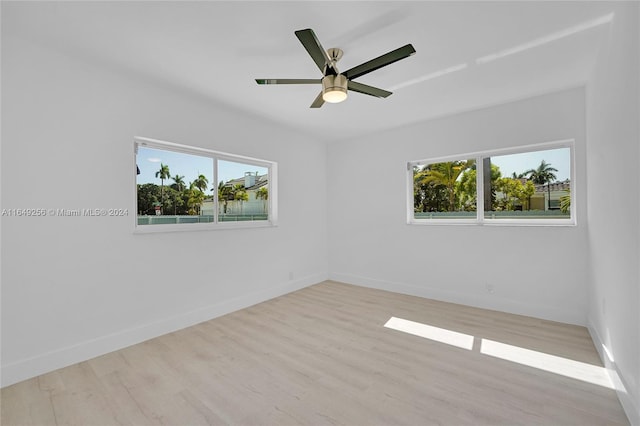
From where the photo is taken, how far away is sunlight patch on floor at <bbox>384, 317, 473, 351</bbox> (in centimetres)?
267

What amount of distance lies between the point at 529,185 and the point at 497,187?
0.33 metres

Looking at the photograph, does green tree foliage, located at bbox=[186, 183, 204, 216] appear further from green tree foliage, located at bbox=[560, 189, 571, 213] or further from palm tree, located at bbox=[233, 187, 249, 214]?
green tree foliage, located at bbox=[560, 189, 571, 213]

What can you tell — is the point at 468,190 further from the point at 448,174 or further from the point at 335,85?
the point at 335,85

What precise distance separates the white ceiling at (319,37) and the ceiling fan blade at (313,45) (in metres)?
0.27

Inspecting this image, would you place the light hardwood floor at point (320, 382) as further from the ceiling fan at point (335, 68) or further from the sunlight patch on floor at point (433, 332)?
the ceiling fan at point (335, 68)

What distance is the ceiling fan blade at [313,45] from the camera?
65.0 inches

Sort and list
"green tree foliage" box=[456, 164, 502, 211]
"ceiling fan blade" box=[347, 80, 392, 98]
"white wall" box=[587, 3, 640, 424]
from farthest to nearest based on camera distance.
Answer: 1. "green tree foliage" box=[456, 164, 502, 211]
2. "ceiling fan blade" box=[347, 80, 392, 98]
3. "white wall" box=[587, 3, 640, 424]

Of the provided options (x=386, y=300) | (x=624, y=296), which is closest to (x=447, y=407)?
(x=624, y=296)

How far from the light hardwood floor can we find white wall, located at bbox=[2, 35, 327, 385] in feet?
0.82

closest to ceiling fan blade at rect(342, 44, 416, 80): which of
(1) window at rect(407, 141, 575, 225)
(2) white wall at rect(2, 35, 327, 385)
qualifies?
(2) white wall at rect(2, 35, 327, 385)

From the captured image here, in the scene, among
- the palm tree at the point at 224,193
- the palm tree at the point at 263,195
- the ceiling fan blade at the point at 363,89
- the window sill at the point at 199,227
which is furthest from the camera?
the palm tree at the point at 263,195

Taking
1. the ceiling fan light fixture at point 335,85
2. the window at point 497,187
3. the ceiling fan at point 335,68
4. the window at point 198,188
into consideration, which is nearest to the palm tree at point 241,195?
the window at point 198,188

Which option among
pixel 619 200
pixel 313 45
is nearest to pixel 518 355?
pixel 619 200

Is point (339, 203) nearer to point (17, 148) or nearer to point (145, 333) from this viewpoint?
point (145, 333)
